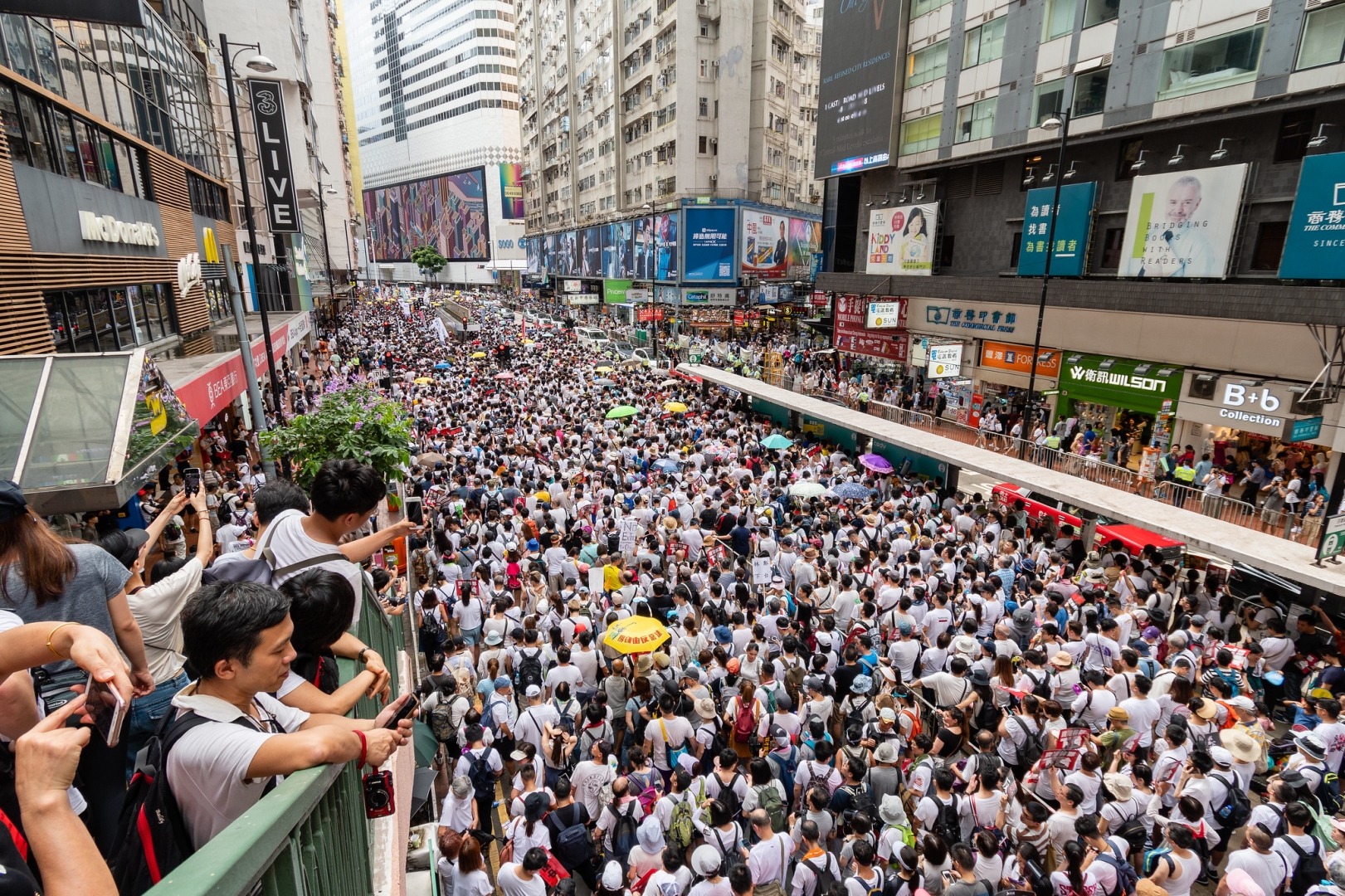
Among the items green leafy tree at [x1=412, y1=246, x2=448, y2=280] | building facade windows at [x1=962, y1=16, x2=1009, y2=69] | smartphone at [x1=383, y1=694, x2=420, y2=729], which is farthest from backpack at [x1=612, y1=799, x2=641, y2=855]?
green leafy tree at [x1=412, y1=246, x2=448, y2=280]

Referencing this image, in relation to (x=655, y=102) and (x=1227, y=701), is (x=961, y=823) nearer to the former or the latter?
(x=1227, y=701)

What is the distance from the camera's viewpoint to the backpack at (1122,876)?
16.0ft

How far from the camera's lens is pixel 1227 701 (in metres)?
6.93

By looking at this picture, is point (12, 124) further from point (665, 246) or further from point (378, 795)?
point (665, 246)

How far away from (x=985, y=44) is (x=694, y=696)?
25224 millimetres

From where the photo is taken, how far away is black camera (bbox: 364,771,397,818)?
8.68 feet

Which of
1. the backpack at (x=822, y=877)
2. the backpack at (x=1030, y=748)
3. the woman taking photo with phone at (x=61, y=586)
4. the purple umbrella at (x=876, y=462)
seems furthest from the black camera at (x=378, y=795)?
the purple umbrella at (x=876, y=462)

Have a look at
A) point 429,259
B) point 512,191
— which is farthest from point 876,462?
point 429,259

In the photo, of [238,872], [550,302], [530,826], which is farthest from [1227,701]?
[550,302]

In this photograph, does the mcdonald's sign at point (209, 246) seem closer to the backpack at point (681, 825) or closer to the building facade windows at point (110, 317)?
the building facade windows at point (110, 317)

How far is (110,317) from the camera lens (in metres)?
13.2

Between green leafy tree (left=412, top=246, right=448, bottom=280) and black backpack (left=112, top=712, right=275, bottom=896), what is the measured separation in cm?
11357

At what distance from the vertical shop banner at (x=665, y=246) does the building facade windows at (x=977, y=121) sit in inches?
991

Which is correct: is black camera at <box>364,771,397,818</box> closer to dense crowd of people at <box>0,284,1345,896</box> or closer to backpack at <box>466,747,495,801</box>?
dense crowd of people at <box>0,284,1345,896</box>
